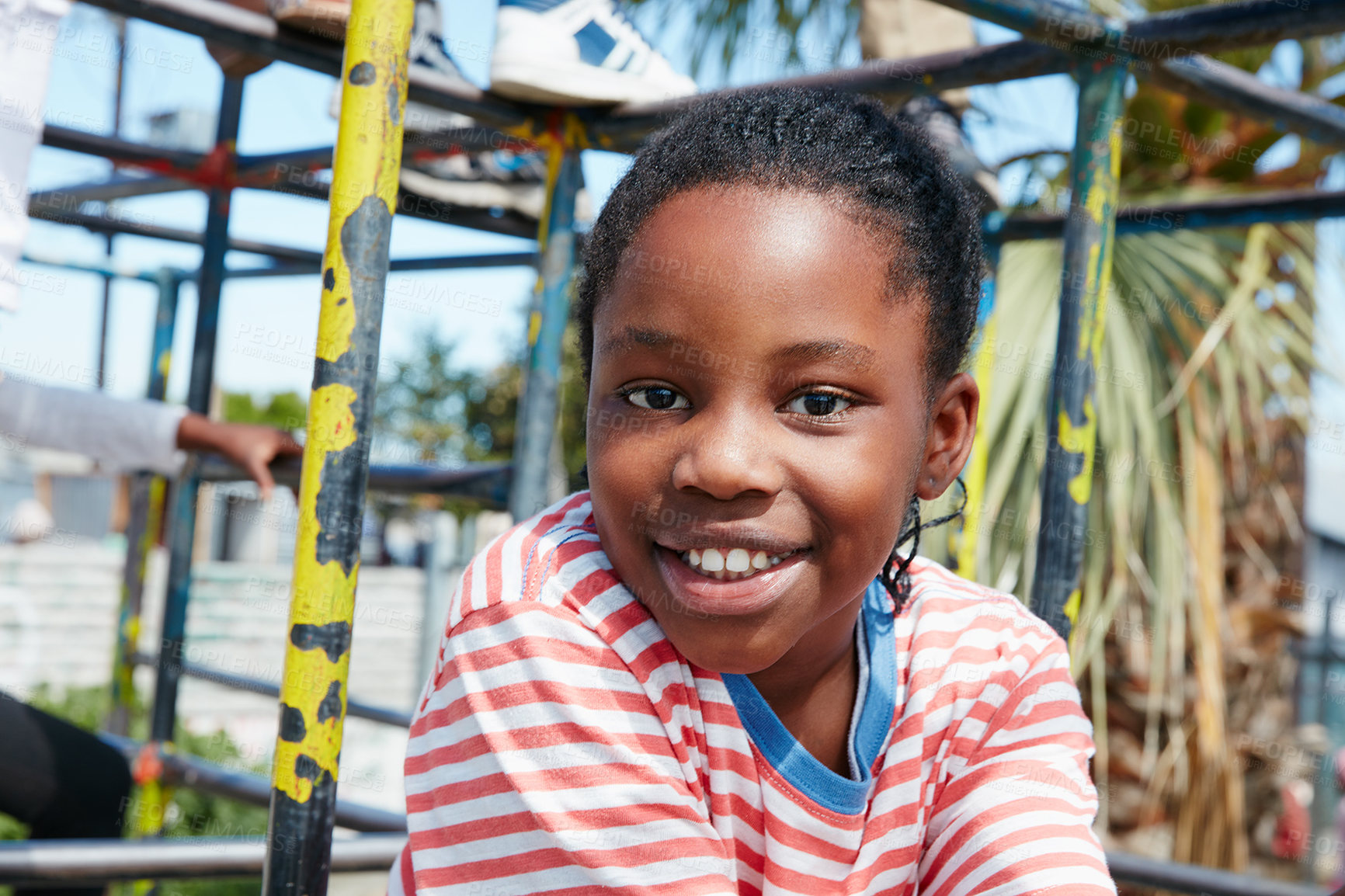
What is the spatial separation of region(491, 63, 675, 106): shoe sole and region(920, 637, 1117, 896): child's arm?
0.87 meters

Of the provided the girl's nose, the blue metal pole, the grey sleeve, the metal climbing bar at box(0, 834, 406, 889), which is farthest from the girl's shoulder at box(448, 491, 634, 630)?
the blue metal pole

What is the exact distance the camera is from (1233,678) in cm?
388

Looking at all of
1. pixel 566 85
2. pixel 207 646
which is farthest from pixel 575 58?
pixel 207 646

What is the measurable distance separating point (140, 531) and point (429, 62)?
1418 millimetres

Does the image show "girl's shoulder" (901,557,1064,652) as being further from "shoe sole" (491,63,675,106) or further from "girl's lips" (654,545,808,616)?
"shoe sole" (491,63,675,106)

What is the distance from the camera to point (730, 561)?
0.89 meters

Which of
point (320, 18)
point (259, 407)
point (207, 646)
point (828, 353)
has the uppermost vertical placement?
point (320, 18)

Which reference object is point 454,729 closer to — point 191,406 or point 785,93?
point 785,93

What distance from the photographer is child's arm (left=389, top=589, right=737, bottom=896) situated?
85 centimetres

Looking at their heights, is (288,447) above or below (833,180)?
below

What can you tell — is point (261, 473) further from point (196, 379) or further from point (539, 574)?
point (539, 574)

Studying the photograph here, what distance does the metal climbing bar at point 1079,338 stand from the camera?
3.71ft

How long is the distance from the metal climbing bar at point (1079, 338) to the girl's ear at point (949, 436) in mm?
92

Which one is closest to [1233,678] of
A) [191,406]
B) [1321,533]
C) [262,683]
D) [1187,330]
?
[1187,330]
